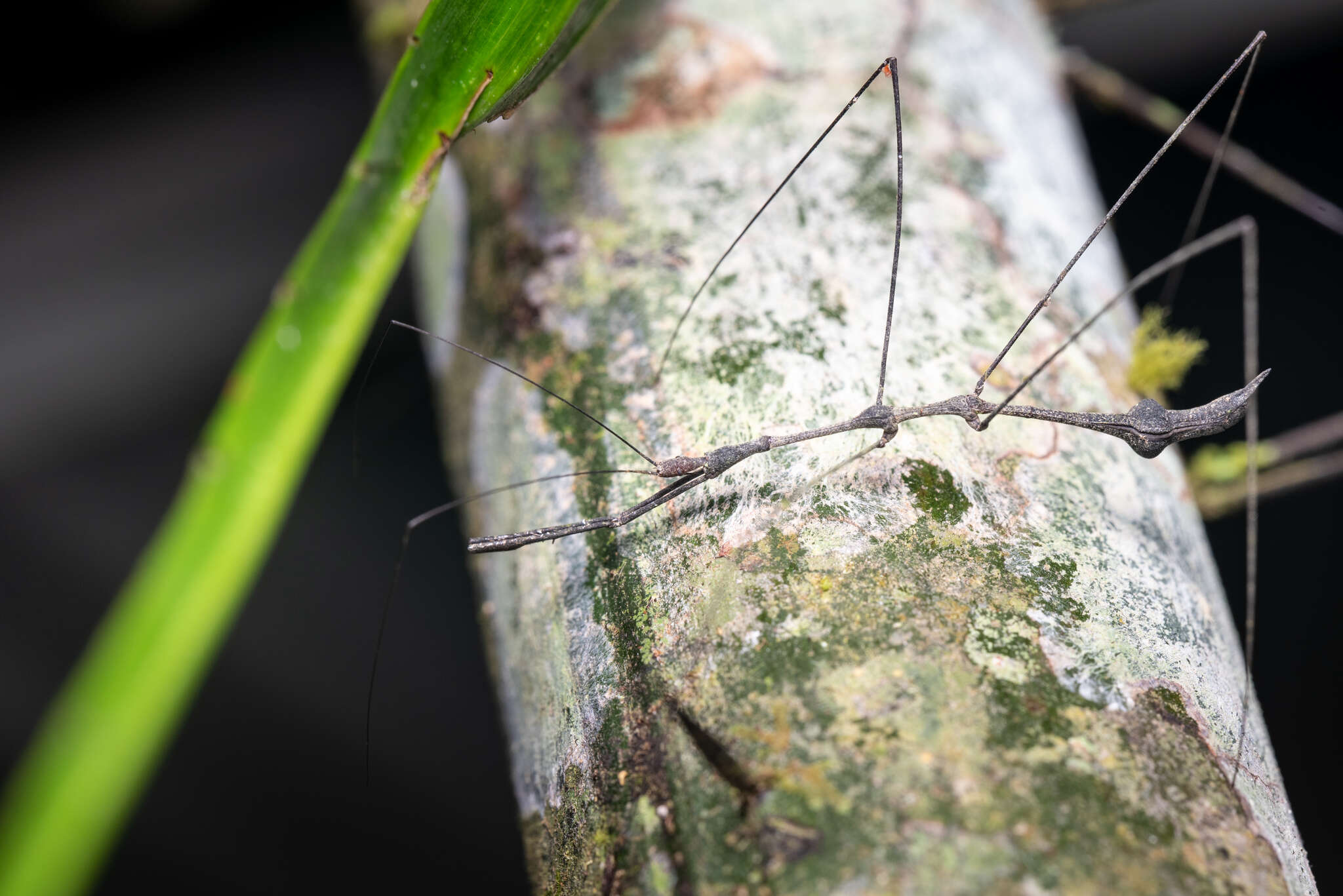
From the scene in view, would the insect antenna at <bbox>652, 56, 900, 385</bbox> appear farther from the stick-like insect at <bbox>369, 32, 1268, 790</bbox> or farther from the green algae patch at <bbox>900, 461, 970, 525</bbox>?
the green algae patch at <bbox>900, 461, 970, 525</bbox>

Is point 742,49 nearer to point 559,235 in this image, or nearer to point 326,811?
point 559,235

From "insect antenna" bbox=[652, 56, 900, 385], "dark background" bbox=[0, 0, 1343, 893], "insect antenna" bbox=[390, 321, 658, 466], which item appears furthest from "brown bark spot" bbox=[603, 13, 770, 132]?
"dark background" bbox=[0, 0, 1343, 893]

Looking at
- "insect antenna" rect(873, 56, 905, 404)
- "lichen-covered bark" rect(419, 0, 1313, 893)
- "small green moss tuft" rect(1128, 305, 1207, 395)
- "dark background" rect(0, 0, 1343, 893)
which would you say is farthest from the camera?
"dark background" rect(0, 0, 1343, 893)

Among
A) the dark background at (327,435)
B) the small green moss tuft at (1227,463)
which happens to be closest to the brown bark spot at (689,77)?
the small green moss tuft at (1227,463)

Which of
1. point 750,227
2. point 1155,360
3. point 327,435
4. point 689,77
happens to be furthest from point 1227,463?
point 327,435

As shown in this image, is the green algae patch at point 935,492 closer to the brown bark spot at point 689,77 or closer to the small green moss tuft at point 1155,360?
the small green moss tuft at point 1155,360

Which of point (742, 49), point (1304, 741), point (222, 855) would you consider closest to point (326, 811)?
point (222, 855)

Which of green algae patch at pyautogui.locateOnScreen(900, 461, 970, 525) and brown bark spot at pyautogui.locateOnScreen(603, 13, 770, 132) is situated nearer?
green algae patch at pyautogui.locateOnScreen(900, 461, 970, 525)

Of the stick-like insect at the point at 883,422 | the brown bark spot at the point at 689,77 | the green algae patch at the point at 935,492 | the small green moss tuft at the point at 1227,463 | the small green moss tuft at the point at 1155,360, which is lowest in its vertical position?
the green algae patch at the point at 935,492

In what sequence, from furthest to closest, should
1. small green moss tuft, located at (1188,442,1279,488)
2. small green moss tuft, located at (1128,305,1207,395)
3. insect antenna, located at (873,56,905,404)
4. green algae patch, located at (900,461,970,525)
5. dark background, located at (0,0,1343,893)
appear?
dark background, located at (0,0,1343,893) < small green moss tuft, located at (1188,442,1279,488) < small green moss tuft, located at (1128,305,1207,395) < insect antenna, located at (873,56,905,404) < green algae patch, located at (900,461,970,525)
